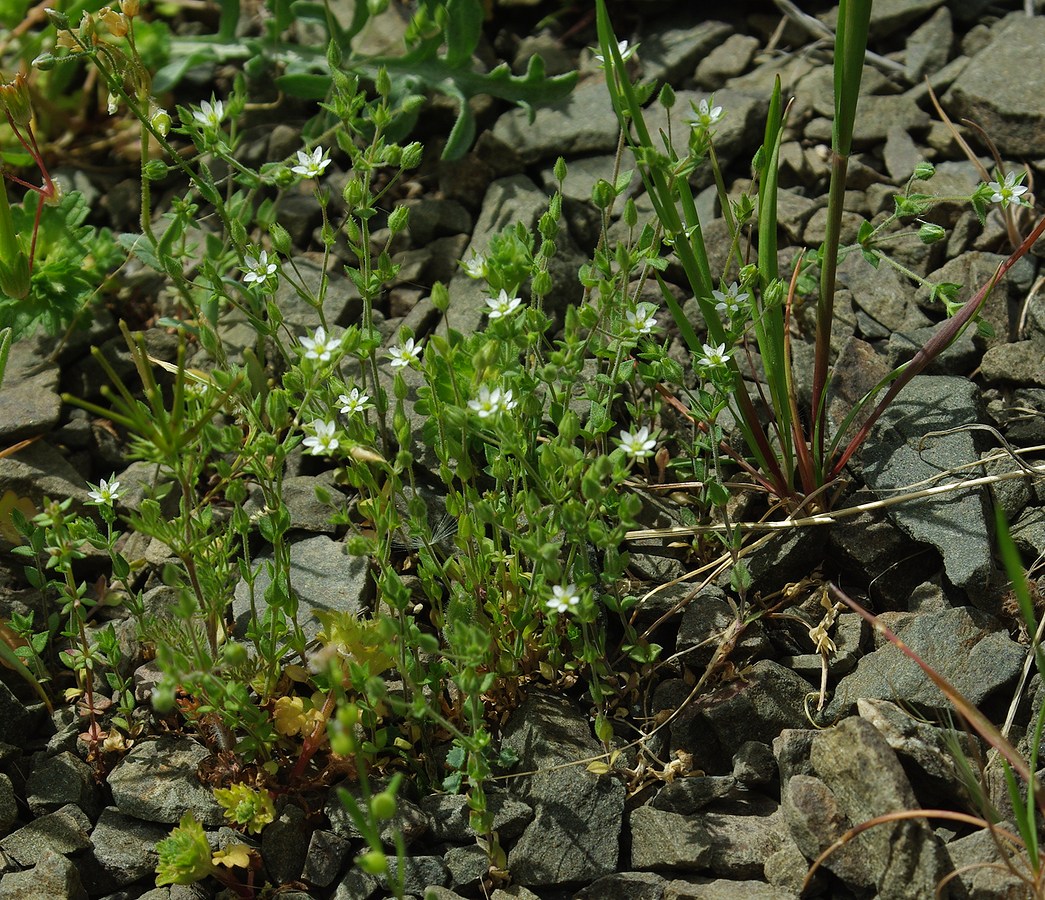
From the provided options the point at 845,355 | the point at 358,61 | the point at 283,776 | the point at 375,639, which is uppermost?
the point at 358,61

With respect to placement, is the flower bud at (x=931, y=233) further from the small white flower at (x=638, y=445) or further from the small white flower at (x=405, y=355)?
the small white flower at (x=405, y=355)

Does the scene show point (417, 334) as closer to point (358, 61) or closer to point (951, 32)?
point (358, 61)

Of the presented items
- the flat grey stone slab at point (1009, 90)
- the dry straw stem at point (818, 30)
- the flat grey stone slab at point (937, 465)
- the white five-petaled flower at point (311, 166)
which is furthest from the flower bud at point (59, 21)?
the flat grey stone slab at point (1009, 90)

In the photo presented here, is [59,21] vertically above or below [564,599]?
above

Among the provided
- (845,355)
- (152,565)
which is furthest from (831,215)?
(152,565)

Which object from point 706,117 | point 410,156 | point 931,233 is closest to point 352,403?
point 410,156

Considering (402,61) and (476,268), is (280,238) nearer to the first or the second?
(476,268)

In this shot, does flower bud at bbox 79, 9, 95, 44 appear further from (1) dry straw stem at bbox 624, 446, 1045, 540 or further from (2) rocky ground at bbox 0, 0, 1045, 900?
(1) dry straw stem at bbox 624, 446, 1045, 540
